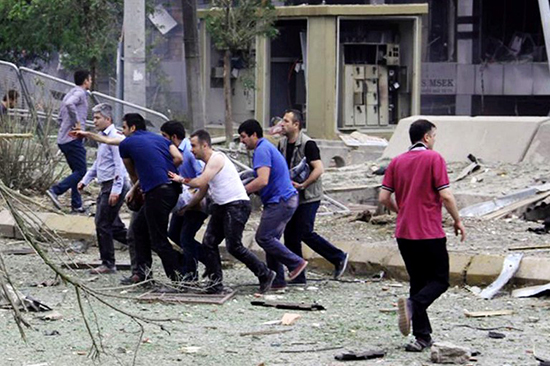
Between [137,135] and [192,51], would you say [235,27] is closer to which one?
[192,51]

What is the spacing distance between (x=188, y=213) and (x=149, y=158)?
2.45 feet

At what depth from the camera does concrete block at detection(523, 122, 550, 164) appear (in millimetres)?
16781


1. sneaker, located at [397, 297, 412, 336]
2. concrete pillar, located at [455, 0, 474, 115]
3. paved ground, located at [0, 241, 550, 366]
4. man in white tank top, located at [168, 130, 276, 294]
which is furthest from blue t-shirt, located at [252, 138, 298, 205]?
concrete pillar, located at [455, 0, 474, 115]

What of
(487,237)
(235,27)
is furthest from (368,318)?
(235,27)

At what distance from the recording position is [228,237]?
35.4 feet

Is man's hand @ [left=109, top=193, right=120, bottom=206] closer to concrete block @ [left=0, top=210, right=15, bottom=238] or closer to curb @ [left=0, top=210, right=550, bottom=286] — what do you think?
curb @ [left=0, top=210, right=550, bottom=286]

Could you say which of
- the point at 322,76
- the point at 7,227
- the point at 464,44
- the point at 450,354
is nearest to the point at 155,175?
the point at 450,354

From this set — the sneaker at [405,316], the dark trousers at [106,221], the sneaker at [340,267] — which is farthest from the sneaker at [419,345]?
the dark trousers at [106,221]

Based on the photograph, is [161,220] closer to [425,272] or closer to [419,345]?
[425,272]

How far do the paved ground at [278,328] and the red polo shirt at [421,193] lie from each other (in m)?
0.90

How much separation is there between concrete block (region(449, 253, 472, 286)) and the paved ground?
21 cm

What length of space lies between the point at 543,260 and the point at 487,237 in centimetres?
192

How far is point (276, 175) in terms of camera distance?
11016mm

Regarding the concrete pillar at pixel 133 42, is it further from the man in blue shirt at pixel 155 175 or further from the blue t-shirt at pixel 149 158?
the blue t-shirt at pixel 149 158
